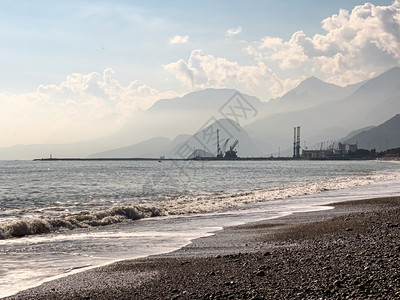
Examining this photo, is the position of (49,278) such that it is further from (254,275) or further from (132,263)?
(254,275)

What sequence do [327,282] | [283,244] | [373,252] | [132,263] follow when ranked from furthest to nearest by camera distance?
[283,244]
[132,263]
[373,252]
[327,282]

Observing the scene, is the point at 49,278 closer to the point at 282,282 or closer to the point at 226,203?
the point at 282,282

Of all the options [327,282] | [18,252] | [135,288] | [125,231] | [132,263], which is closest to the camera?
[327,282]

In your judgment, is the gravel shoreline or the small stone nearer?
the gravel shoreline

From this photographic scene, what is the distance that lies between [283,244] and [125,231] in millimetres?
7823

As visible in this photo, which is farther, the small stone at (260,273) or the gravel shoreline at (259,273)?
the small stone at (260,273)

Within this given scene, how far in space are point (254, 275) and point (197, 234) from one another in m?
7.57

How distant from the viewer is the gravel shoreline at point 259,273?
7766 millimetres

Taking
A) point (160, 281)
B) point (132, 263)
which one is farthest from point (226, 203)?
point (160, 281)

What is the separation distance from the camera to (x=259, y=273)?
29.5 feet

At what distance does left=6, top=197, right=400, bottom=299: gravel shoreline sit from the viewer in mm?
7766

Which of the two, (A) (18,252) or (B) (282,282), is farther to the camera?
(A) (18,252)

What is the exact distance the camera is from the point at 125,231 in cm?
1859

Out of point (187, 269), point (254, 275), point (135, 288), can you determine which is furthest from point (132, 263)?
point (254, 275)
